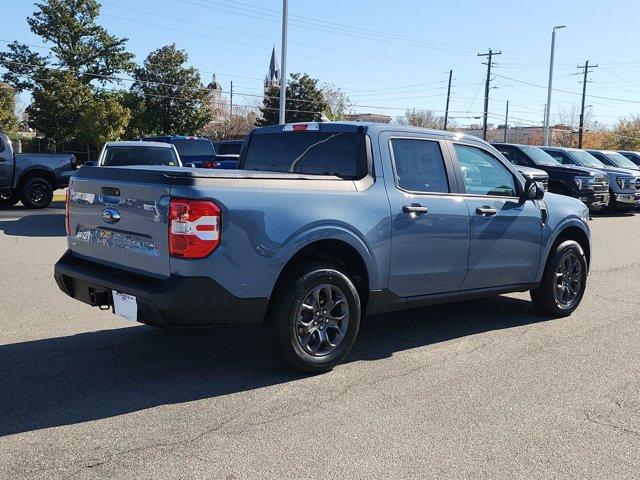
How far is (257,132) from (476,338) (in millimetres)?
2754

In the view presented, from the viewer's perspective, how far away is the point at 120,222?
452cm

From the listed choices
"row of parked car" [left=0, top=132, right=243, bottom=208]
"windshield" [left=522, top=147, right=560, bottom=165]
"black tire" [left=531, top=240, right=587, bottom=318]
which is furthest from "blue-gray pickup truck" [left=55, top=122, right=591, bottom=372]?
"windshield" [left=522, top=147, right=560, bottom=165]

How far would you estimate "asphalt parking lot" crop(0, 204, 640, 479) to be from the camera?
345 centimetres

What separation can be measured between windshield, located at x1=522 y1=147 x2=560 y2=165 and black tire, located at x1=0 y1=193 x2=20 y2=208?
1393cm

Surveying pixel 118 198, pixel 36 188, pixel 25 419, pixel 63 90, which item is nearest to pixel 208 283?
pixel 118 198

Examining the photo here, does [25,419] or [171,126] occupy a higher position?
[171,126]

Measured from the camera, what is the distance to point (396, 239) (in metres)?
5.09

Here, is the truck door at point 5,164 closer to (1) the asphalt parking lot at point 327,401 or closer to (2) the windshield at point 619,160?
(1) the asphalt parking lot at point 327,401

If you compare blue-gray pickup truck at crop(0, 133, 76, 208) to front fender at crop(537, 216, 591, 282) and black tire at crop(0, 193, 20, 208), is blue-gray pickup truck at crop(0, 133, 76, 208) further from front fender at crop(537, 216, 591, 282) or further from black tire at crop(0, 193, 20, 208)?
front fender at crop(537, 216, 591, 282)

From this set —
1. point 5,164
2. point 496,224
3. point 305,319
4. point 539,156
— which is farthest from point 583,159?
point 305,319

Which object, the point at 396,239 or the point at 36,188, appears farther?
the point at 36,188

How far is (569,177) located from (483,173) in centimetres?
1344

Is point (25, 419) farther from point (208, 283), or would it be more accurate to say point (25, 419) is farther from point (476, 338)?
point (476, 338)

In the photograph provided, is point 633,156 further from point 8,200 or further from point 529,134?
point 529,134
